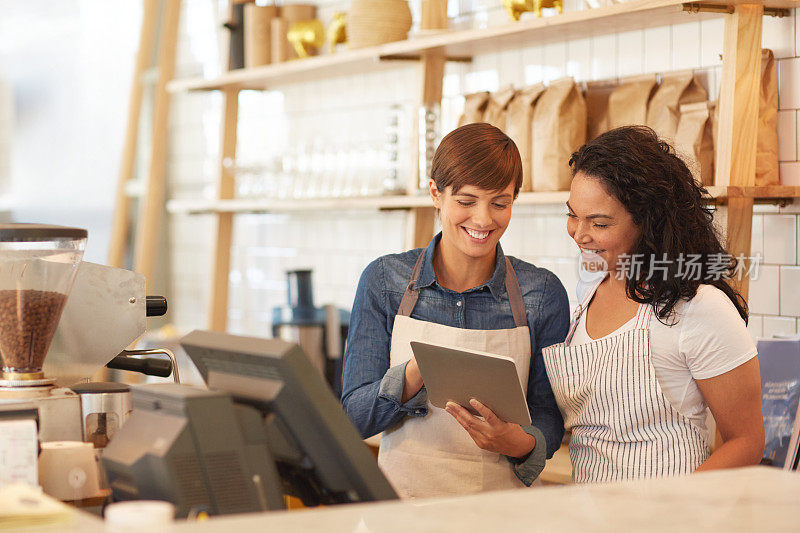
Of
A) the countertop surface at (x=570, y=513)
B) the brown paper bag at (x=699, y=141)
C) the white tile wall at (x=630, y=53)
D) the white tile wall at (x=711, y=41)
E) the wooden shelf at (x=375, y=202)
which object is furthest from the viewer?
the white tile wall at (x=630, y=53)

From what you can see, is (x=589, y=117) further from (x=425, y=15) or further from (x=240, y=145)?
(x=240, y=145)

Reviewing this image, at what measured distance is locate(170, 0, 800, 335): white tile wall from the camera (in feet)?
9.80

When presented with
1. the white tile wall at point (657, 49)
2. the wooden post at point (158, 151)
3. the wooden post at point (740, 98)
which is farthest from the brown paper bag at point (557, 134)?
the wooden post at point (158, 151)

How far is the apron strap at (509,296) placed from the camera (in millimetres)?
2328

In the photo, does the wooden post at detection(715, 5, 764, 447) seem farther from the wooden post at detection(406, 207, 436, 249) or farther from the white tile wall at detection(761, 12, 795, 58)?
the wooden post at detection(406, 207, 436, 249)

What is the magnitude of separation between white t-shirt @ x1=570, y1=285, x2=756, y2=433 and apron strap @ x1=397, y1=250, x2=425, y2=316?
50 centimetres

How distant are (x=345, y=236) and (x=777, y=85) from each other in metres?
2.18

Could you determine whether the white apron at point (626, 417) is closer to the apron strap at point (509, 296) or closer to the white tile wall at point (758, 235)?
the apron strap at point (509, 296)

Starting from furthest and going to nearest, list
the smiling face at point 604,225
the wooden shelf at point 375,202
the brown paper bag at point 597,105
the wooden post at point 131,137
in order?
the wooden post at point 131,137 < the brown paper bag at point 597,105 < the wooden shelf at point 375,202 < the smiling face at point 604,225

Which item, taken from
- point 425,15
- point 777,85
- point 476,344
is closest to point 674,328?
point 476,344

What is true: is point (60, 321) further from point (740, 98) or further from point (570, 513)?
point (740, 98)

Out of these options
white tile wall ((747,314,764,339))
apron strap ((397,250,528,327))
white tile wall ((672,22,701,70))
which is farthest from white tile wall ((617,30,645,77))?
apron strap ((397,250,528,327))

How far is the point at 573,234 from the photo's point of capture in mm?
2236

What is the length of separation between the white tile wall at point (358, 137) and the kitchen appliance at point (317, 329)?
1.14ft
